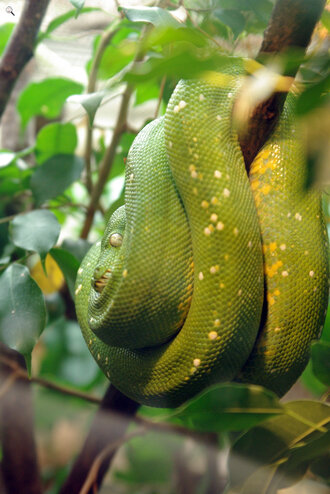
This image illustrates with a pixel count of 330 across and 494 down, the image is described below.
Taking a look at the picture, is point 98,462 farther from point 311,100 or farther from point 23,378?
point 311,100

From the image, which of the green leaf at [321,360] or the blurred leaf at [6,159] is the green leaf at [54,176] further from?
the green leaf at [321,360]

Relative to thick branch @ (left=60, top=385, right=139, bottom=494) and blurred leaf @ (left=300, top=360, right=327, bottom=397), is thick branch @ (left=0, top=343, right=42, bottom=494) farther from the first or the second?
blurred leaf @ (left=300, top=360, right=327, bottom=397)

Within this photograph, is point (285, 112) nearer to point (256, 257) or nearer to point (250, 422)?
point (256, 257)

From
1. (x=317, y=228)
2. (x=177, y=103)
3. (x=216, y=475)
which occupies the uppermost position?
(x=177, y=103)

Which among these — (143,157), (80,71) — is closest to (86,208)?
(80,71)

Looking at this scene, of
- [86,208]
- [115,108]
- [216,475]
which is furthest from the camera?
[115,108]

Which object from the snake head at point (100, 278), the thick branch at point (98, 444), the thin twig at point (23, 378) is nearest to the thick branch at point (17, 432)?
the thin twig at point (23, 378)
